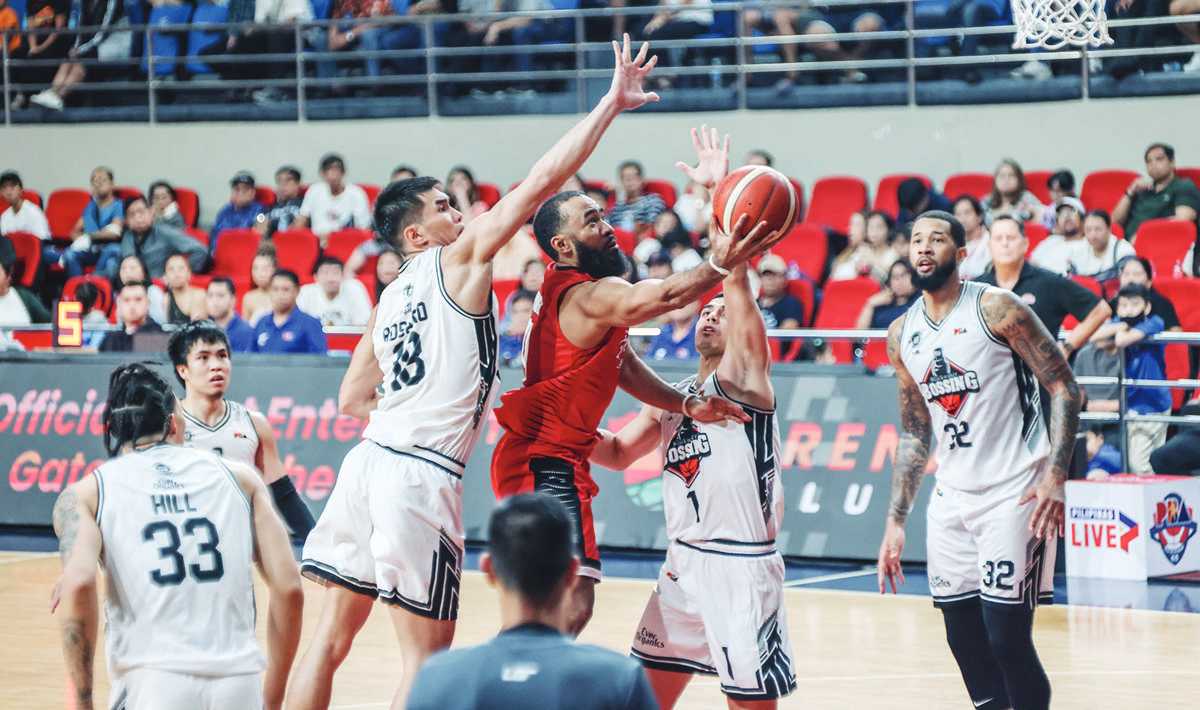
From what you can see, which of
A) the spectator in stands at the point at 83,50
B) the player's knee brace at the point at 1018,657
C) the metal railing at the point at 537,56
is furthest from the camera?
the spectator in stands at the point at 83,50

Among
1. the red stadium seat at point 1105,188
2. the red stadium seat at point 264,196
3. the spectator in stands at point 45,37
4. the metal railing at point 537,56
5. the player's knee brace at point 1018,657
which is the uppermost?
the spectator in stands at point 45,37

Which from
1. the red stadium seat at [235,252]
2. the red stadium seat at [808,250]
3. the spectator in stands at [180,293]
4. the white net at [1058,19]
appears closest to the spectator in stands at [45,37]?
the red stadium seat at [235,252]

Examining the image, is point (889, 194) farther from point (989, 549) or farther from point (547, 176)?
point (547, 176)

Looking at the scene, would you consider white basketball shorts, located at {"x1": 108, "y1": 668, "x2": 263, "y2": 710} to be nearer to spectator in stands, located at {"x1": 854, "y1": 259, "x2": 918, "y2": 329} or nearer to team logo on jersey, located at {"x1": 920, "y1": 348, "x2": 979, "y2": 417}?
team logo on jersey, located at {"x1": 920, "y1": 348, "x2": 979, "y2": 417}

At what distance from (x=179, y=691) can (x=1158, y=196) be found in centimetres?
1103

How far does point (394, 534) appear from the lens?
18.9ft

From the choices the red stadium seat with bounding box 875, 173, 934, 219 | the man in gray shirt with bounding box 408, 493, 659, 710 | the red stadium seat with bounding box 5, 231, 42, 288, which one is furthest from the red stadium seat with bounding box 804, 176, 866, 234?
the man in gray shirt with bounding box 408, 493, 659, 710

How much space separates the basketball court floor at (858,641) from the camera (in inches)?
310

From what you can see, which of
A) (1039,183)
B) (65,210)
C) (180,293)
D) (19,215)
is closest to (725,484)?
(180,293)

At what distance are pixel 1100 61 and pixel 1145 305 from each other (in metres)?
5.22

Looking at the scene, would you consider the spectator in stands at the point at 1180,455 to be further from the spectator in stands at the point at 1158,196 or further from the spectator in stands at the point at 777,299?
the spectator in stands at the point at 1158,196

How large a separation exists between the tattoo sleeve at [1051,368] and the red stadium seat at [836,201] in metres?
9.05

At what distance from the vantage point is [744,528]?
5.95 m

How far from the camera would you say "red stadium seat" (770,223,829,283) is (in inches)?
564
